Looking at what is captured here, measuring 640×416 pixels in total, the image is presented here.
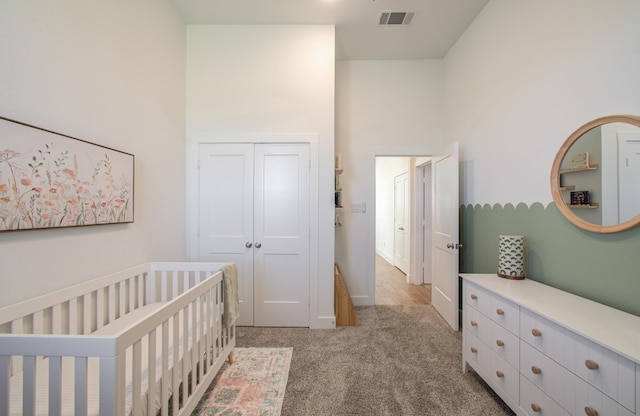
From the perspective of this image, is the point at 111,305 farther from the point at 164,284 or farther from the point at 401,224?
the point at 401,224

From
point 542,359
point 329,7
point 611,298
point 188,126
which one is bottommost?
point 542,359

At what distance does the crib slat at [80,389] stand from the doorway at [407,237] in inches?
112

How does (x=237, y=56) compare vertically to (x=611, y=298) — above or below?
above

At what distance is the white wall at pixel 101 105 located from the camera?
1.13 m

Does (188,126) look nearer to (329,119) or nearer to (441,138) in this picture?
(329,119)

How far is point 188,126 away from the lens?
252 cm

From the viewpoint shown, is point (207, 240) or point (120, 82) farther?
point (207, 240)

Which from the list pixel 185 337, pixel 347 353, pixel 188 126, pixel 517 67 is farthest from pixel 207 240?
pixel 517 67

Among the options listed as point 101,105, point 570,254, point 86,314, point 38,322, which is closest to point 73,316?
point 86,314

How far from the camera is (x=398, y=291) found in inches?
141

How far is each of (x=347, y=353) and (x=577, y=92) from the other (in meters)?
2.40

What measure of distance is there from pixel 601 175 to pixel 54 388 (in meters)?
2.61

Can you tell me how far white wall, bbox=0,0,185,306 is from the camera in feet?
3.70

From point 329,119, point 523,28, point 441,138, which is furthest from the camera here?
point 441,138
